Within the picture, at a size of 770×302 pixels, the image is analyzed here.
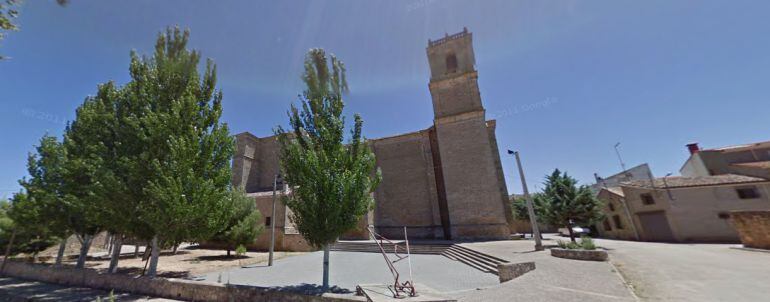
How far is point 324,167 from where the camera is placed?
299 inches

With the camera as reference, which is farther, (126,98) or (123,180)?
(126,98)

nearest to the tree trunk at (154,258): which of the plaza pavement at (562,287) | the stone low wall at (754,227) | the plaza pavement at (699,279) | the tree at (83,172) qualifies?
the tree at (83,172)

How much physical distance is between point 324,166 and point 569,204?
1673cm

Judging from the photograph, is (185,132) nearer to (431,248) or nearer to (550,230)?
(431,248)

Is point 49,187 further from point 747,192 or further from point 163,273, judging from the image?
point 747,192

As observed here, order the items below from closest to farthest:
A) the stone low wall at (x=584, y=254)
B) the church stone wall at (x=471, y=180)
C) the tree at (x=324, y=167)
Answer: the tree at (x=324, y=167) → the stone low wall at (x=584, y=254) → the church stone wall at (x=471, y=180)

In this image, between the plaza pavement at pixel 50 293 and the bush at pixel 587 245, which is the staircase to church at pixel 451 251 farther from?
the plaza pavement at pixel 50 293

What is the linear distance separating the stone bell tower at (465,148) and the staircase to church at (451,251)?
171 inches

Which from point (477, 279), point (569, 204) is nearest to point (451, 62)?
point (569, 204)

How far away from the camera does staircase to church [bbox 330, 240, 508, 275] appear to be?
11.1 meters

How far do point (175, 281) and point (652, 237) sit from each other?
31.5m

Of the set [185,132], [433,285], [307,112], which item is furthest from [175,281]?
[433,285]

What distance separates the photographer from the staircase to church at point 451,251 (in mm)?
11078

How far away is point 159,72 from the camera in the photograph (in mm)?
10172
